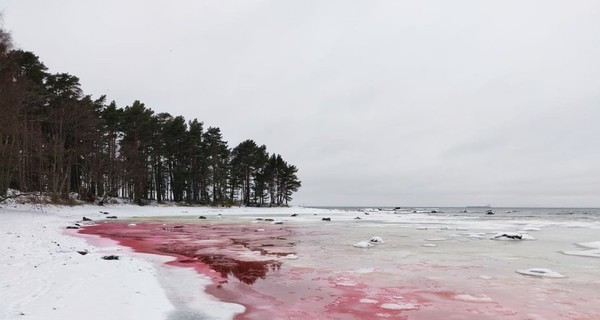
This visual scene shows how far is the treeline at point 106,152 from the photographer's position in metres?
32.8

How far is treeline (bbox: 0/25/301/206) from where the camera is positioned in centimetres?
3281

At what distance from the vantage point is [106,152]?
185ft

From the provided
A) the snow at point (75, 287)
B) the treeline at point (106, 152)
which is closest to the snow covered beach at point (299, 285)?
the snow at point (75, 287)

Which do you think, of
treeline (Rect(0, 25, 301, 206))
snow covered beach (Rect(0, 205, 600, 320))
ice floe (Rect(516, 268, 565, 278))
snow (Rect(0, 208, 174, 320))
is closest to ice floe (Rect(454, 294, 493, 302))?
snow covered beach (Rect(0, 205, 600, 320))

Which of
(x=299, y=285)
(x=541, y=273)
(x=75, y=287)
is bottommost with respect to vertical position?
(x=541, y=273)

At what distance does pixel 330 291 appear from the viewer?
1010cm

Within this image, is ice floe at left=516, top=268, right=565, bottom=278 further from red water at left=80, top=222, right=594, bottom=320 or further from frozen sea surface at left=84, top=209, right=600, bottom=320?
red water at left=80, top=222, right=594, bottom=320

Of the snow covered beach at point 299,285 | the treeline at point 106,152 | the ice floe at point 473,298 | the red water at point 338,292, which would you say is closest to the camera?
the snow covered beach at point 299,285

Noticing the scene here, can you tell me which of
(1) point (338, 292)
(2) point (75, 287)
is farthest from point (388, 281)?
(2) point (75, 287)

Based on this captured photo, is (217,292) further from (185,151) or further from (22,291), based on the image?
(185,151)

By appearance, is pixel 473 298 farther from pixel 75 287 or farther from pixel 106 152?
pixel 106 152

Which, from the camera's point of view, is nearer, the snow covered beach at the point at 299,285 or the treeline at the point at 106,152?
the snow covered beach at the point at 299,285

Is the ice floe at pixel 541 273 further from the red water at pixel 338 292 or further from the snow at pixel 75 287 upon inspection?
the snow at pixel 75 287

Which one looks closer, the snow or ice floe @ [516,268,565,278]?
the snow
